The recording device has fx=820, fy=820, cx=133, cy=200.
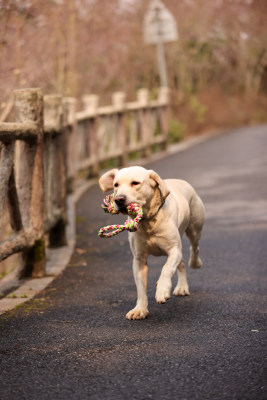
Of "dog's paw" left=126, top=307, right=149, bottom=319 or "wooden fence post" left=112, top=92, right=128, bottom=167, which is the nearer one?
"dog's paw" left=126, top=307, right=149, bottom=319

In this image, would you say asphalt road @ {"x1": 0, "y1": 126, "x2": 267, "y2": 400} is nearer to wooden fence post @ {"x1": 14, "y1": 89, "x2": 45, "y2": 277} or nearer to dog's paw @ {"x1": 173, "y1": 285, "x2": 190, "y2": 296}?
dog's paw @ {"x1": 173, "y1": 285, "x2": 190, "y2": 296}

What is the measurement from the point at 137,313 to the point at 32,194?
2.10 m

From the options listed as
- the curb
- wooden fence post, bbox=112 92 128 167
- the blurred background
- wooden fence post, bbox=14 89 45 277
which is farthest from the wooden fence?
wooden fence post, bbox=112 92 128 167

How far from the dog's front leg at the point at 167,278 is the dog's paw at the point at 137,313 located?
31 centimetres

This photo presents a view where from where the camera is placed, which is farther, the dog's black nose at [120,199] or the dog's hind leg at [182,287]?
the dog's hind leg at [182,287]

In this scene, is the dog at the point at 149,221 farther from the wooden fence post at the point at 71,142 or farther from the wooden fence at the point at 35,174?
the wooden fence post at the point at 71,142

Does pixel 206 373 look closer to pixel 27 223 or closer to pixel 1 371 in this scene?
pixel 1 371

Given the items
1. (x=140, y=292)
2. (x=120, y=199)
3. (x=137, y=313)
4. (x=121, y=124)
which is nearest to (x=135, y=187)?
(x=120, y=199)

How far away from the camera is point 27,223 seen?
24.2ft

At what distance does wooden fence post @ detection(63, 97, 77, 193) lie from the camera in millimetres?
13898

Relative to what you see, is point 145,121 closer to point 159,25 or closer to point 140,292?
point 159,25

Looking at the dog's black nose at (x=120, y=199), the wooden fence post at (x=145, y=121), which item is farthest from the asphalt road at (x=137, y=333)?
the wooden fence post at (x=145, y=121)

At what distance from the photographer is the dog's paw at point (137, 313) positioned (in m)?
5.72

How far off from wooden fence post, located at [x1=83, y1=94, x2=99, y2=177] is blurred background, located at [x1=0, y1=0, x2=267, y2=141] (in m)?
0.71
